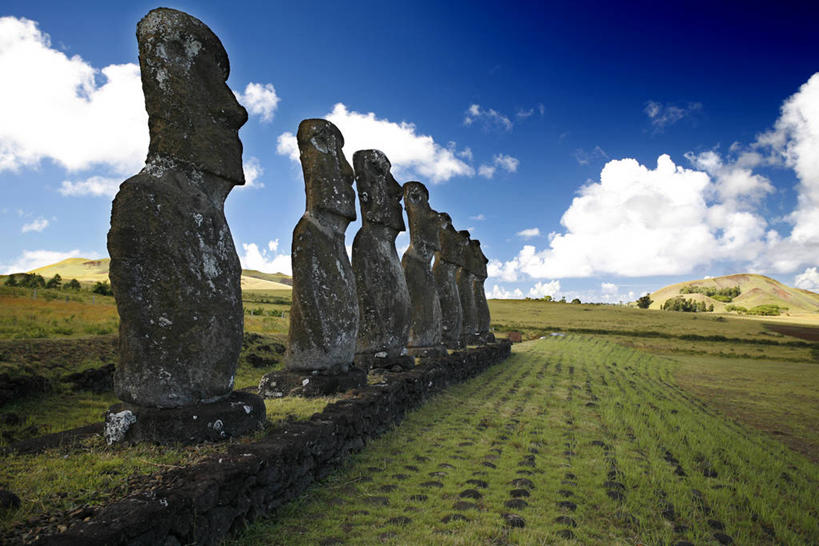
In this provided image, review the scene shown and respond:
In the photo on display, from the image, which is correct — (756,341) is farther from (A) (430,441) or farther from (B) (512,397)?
(A) (430,441)

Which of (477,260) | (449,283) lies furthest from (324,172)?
(477,260)

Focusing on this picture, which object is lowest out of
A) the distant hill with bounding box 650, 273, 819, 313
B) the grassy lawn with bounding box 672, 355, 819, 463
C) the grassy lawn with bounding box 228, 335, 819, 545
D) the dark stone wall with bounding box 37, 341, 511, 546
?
the grassy lawn with bounding box 672, 355, 819, 463

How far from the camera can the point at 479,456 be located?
7.33 m

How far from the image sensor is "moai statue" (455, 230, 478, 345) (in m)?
20.0

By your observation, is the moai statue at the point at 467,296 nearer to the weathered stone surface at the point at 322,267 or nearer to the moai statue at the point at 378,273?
the moai statue at the point at 378,273

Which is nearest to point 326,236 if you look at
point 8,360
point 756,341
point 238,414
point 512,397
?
point 238,414

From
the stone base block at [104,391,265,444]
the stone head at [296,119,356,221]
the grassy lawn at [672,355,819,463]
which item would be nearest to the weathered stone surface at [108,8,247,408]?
the stone base block at [104,391,265,444]

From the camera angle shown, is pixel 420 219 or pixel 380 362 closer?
pixel 380 362

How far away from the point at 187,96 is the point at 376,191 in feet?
19.4

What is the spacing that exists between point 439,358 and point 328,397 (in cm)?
588

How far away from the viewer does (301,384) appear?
7.61 meters

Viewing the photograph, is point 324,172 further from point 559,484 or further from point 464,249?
point 464,249

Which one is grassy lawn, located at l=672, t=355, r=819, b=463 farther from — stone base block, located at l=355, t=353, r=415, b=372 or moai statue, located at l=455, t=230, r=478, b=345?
moai statue, located at l=455, t=230, r=478, b=345

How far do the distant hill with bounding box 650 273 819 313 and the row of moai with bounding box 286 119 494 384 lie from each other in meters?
117
